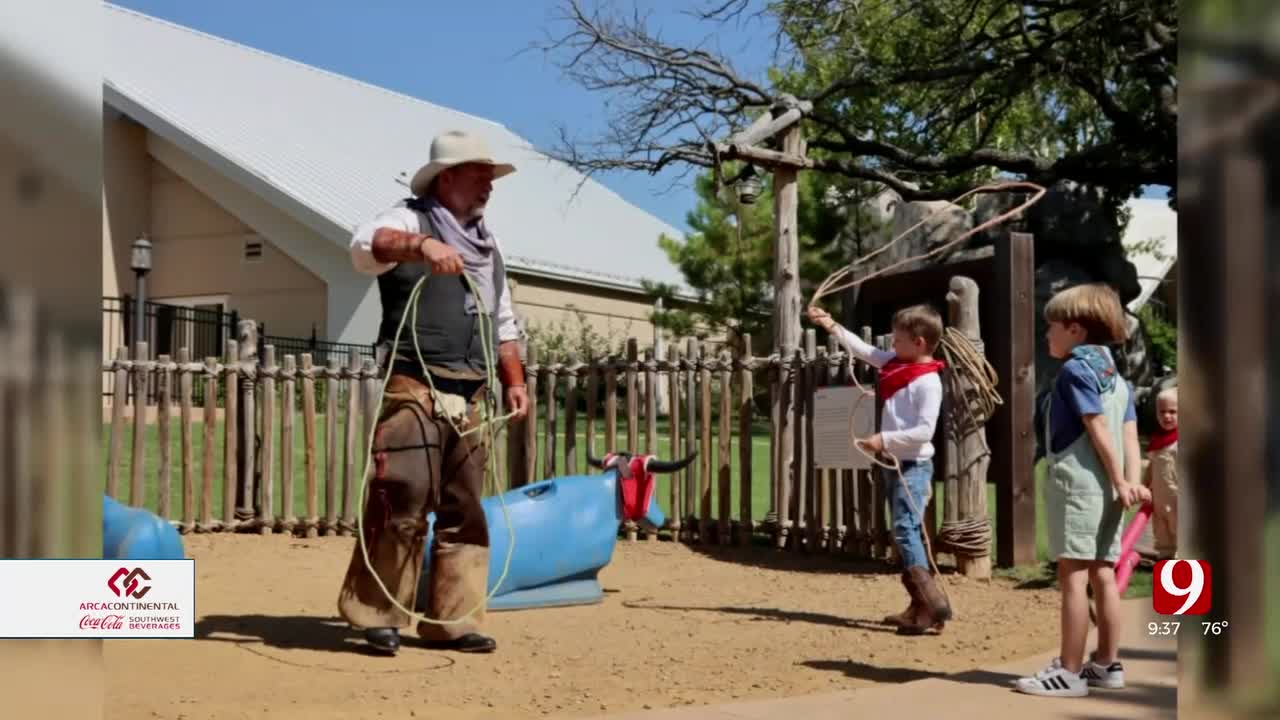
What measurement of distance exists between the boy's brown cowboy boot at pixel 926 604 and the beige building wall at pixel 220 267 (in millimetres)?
16155

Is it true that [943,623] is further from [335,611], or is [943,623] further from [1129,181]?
[1129,181]

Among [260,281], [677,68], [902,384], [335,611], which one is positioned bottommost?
[335,611]

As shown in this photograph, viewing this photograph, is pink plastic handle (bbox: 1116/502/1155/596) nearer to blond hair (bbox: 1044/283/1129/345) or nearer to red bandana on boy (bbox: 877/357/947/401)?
blond hair (bbox: 1044/283/1129/345)

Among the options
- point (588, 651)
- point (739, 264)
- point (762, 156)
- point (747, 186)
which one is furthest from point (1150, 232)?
point (588, 651)

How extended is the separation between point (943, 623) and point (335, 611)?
9.57 feet

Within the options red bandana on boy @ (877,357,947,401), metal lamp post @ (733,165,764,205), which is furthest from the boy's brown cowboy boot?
metal lamp post @ (733,165,764,205)

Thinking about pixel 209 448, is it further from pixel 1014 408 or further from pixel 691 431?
pixel 1014 408

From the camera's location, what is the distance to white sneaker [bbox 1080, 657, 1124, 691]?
14.3 ft

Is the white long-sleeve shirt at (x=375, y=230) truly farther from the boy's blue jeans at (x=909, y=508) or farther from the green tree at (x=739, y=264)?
the green tree at (x=739, y=264)

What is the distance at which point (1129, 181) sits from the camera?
1847 centimetres

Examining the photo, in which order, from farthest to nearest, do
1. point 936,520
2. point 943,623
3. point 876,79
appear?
point 876,79 < point 936,520 < point 943,623

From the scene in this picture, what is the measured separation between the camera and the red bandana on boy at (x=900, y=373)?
6.05m

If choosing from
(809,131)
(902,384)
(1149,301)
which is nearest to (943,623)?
(902,384)

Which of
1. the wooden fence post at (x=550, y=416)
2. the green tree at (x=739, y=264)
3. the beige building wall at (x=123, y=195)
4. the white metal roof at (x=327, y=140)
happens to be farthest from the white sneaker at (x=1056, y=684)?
the green tree at (x=739, y=264)
